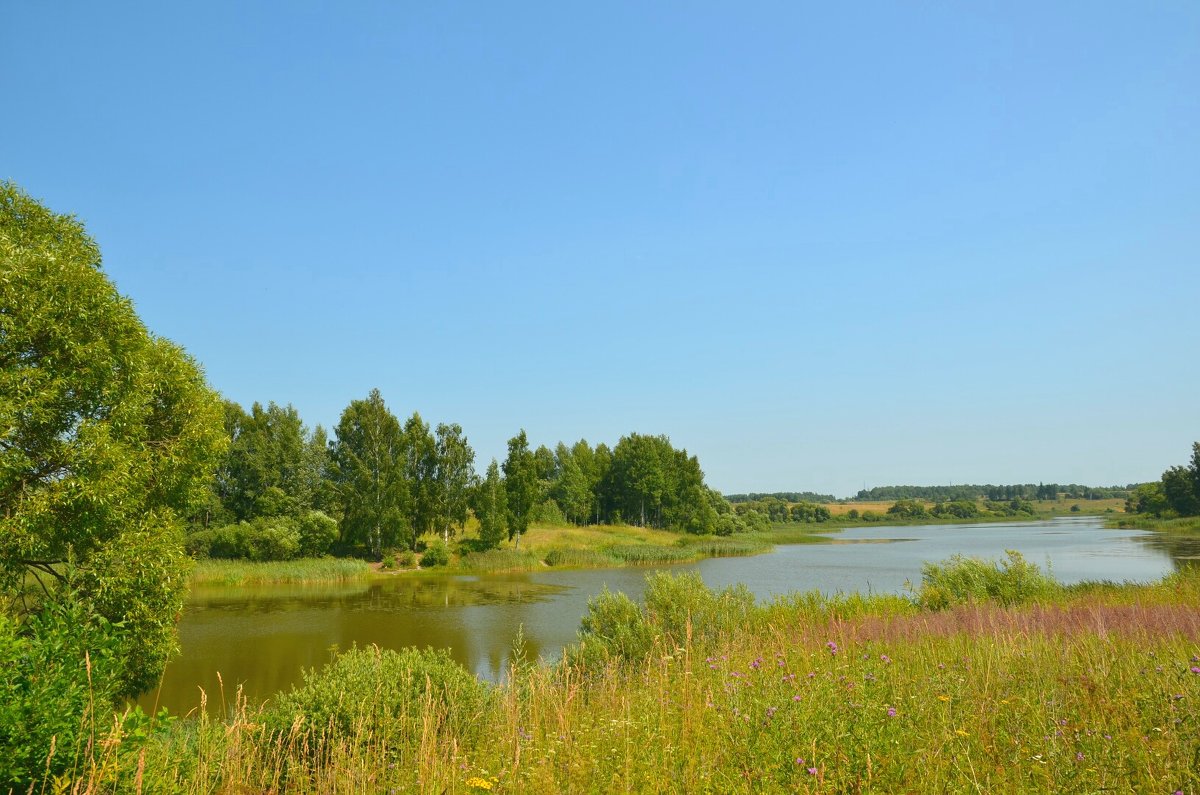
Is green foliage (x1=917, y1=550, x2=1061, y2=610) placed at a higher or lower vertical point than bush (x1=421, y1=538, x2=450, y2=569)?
higher

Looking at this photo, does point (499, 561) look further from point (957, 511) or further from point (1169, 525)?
point (957, 511)

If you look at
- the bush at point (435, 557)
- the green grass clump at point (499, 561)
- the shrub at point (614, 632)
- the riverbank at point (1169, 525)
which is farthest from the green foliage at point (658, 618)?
the riverbank at point (1169, 525)

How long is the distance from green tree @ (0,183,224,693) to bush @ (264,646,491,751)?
12.9 feet

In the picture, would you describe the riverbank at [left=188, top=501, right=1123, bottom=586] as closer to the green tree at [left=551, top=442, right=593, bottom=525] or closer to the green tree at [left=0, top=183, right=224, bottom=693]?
the green tree at [left=551, top=442, right=593, bottom=525]

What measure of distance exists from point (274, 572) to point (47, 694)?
36.6 meters

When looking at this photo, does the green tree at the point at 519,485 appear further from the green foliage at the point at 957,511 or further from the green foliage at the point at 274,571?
the green foliage at the point at 957,511

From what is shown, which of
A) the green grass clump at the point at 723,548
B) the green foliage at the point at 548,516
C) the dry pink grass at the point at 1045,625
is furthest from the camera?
the green foliage at the point at 548,516

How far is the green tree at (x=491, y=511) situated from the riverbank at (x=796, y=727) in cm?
3913

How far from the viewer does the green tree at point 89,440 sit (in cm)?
978

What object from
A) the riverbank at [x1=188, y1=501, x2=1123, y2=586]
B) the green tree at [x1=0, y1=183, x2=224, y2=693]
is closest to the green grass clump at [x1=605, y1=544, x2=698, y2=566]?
the riverbank at [x1=188, y1=501, x2=1123, y2=586]

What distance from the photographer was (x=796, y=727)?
3926 millimetres

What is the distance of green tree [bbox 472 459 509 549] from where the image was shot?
1841 inches

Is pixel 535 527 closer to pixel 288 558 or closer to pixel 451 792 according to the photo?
pixel 288 558

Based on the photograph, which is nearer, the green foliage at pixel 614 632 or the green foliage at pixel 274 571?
the green foliage at pixel 614 632
